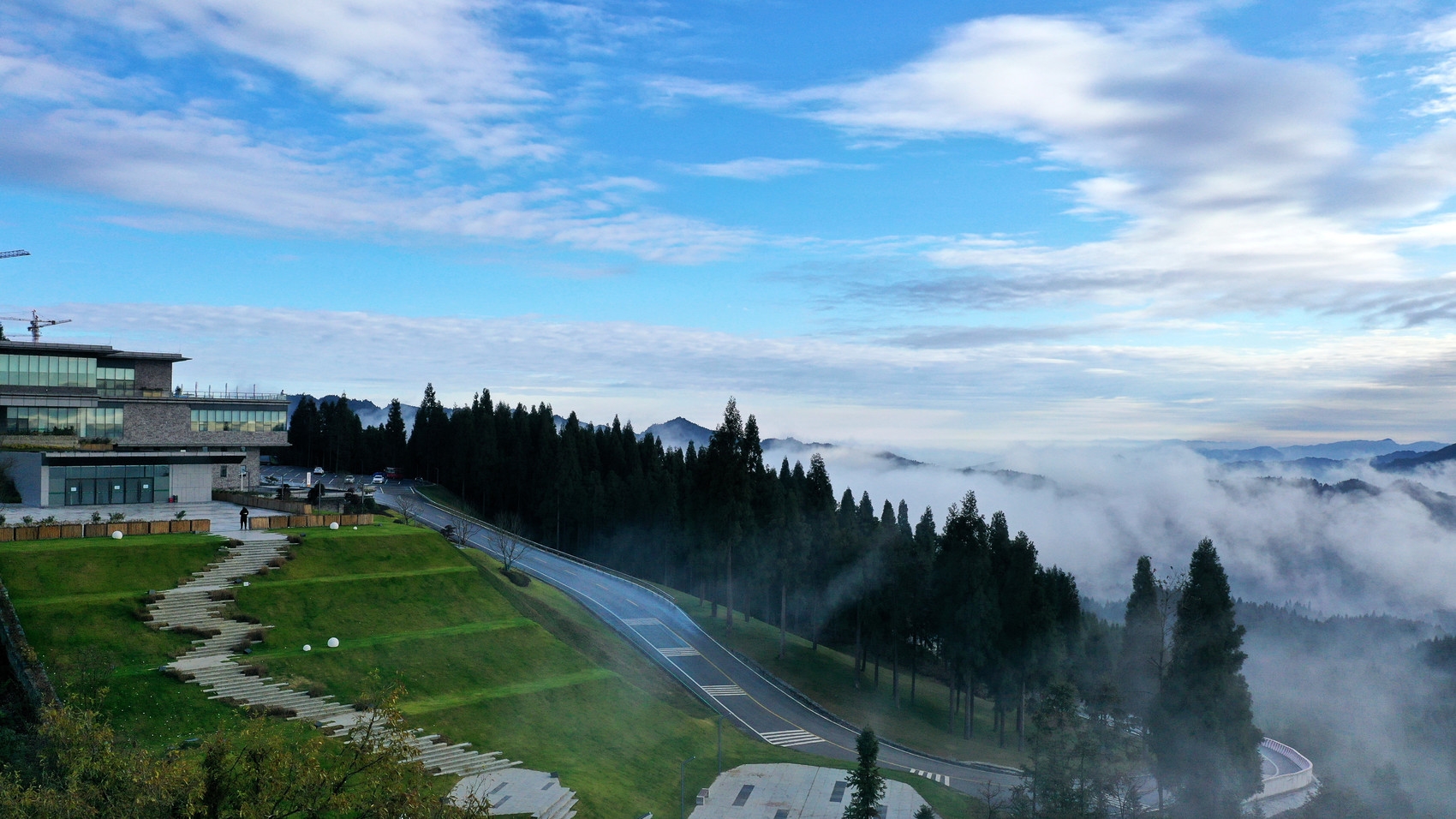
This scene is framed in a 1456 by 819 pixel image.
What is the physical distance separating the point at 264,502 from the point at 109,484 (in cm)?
1103

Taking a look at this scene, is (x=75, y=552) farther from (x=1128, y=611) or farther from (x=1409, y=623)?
(x=1409, y=623)

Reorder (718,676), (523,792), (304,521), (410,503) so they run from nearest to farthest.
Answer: (523,792), (304,521), (718,676), (410,503)

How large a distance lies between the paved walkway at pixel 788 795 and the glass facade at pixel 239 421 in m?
64.6

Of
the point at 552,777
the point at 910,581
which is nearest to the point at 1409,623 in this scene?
the point at 910,581

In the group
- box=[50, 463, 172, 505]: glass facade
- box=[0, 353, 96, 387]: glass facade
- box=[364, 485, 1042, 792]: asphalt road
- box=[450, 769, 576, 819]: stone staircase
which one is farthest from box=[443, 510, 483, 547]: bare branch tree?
box=[450, 769, 576, 819]: stone staircase

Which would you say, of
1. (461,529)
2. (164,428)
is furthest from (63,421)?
(461,529)

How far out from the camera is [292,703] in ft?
136

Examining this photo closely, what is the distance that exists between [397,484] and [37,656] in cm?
8724

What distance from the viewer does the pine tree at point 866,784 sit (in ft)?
138

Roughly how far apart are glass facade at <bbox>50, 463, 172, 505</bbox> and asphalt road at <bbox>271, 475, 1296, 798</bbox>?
27590mm

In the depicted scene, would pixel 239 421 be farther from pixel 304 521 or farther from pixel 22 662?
pixel 22 662

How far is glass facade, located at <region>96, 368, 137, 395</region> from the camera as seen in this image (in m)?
79.4

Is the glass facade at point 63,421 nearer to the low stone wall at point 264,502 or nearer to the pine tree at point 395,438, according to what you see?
the low stone wall at point 264,502

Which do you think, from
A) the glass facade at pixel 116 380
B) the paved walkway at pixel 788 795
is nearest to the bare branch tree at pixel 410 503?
the glass facade at pixel 116 380
